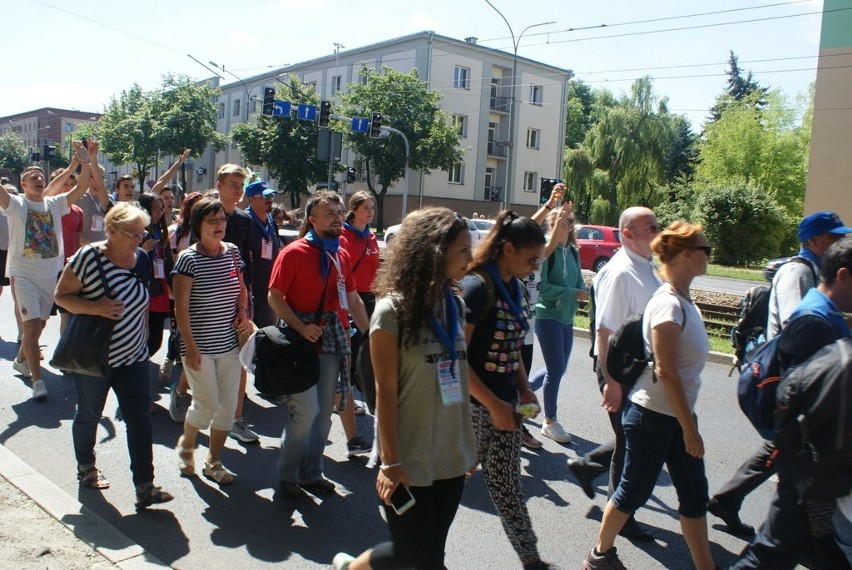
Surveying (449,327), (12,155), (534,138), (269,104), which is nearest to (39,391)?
(449,327)

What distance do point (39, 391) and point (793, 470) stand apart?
6068mm

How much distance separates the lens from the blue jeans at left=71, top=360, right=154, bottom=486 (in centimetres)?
423

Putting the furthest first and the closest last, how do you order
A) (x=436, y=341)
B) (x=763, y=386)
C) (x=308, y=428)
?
(x=308, y=428) < (x=763, y=386) < (x=436, y=341)

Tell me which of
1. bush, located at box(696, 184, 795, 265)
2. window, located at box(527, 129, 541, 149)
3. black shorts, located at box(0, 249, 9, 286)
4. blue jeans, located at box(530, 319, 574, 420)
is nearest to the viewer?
blue jeans, located at box(530, 319, 574, 420)

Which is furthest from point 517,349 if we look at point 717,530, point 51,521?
point 51,521

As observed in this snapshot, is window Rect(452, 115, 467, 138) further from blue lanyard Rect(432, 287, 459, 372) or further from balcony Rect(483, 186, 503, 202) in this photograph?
blue lanyard Rect(432, 287, 459, 372)

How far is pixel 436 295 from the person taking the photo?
279cm

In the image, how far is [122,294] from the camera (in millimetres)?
4199

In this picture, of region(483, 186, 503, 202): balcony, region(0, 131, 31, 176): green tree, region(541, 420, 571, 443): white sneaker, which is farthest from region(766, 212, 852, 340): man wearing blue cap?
region(0, 131, 31, 176): green tree

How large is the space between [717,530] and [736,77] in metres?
78.7

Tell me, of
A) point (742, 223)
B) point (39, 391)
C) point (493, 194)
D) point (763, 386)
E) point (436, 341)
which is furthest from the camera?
point (493, 194)

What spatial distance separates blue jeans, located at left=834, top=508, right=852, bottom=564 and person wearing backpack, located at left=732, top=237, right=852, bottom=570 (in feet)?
0.22

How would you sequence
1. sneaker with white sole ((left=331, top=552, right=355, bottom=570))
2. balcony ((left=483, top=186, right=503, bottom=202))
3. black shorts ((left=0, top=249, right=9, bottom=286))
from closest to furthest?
sneaker with white sole ((left=331, top=552, right=355, bottom=570)) → black shorts ((left=0, top=249, right=9, bottom=286)) → balcony ((left=483, top=186, right=503, bottom=202))

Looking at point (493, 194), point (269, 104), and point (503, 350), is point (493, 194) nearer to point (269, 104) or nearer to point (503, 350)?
point (269, 104)
